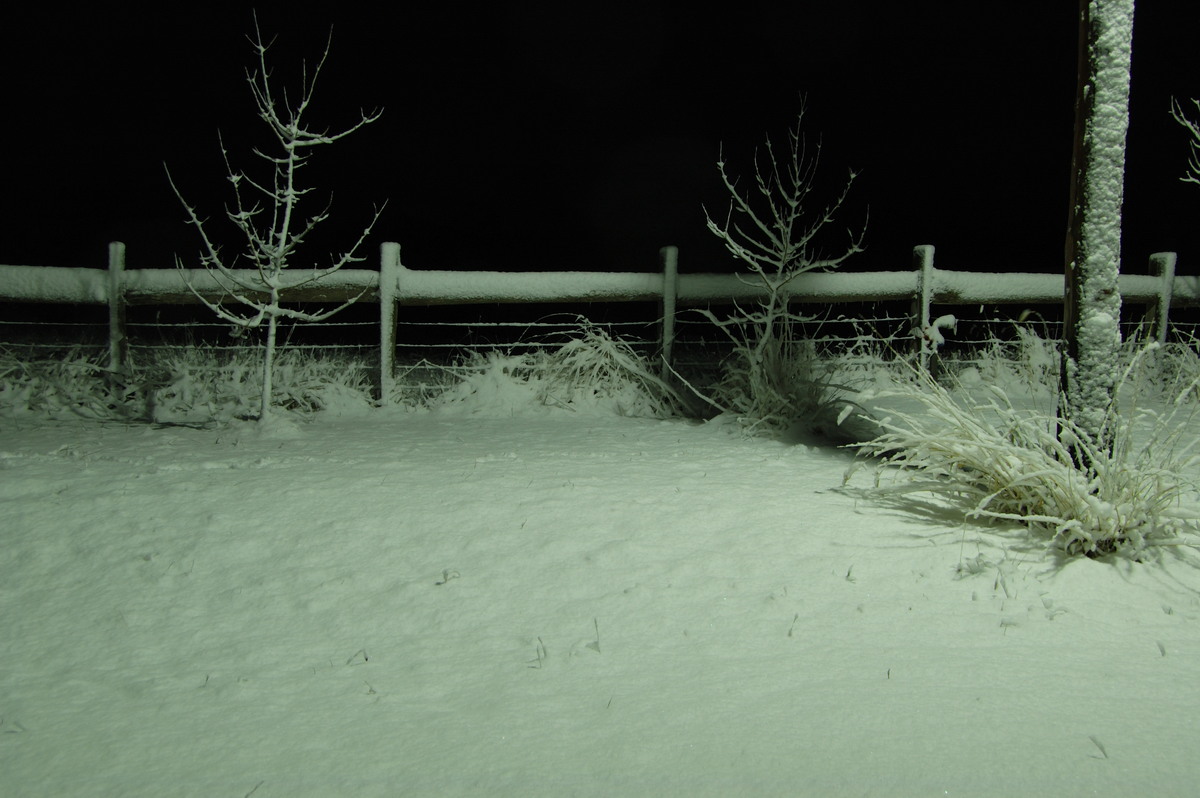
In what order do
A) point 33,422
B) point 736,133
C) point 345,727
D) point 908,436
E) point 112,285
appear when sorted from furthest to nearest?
1. point 736,133
2. point 112,285
3. point 33,422
4. point 908,436
5. point 345,727

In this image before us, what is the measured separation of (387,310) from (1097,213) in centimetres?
500

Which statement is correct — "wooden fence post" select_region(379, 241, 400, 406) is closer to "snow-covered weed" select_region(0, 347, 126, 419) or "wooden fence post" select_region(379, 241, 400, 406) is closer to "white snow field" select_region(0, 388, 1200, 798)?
"snow-covered weed" select_region(0, 347, 126, 419)

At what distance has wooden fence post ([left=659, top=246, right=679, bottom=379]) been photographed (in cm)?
722

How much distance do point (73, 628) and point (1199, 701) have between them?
352cm

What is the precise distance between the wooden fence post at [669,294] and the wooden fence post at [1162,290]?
4831 millimetres

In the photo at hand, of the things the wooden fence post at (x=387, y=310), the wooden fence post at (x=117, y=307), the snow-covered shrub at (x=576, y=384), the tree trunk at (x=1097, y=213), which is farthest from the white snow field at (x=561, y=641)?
the wooden fence post at (x=117, y=307)

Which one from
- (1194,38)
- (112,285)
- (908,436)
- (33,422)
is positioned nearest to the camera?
(908,436)

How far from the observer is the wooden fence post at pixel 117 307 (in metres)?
7.27

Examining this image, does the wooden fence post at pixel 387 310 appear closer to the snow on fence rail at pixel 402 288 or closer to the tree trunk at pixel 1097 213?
the snow on fence rail at pixel 402 288

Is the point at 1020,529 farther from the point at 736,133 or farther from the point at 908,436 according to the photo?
the point at 736,133

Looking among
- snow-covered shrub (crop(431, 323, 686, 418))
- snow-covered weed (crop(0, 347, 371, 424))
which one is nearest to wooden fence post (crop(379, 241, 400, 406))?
snow-covered weed (crop(0, 347, 371, 424))

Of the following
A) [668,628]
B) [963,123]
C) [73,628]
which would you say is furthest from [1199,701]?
[963,123]

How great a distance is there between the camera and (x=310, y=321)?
6.52m

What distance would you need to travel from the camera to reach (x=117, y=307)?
7.28 metres
